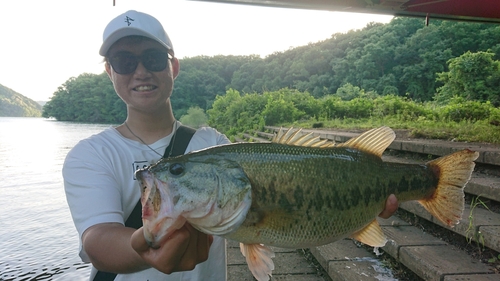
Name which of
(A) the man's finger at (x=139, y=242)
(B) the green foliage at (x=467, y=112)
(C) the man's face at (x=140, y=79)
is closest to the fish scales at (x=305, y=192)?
(A) the man's finger at (x=139, y=242)

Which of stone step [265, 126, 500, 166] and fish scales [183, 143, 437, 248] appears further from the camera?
stone step [265, 126, 500, 166]

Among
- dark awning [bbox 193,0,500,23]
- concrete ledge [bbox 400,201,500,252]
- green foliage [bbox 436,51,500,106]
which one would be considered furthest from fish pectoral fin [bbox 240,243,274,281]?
green foliage [bbox 436,51,500,106]

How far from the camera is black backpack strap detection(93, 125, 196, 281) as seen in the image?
192cm

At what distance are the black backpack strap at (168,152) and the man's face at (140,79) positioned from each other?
0.22 metres

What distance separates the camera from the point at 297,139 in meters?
1.77

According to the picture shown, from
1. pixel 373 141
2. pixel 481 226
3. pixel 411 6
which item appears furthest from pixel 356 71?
pixel 373 141

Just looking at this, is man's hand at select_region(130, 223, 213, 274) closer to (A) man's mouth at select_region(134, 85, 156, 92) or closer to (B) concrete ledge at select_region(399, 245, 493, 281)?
(A) man's mouth at select_region(134, 85, 156, 92)

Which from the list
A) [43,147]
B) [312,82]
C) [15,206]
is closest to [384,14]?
[15,206]

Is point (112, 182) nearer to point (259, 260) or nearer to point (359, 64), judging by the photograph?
point (259, 260)

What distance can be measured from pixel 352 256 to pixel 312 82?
175 feet

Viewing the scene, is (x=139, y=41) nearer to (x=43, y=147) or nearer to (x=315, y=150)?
(x=315, y=150)

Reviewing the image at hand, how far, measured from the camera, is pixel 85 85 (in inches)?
2815

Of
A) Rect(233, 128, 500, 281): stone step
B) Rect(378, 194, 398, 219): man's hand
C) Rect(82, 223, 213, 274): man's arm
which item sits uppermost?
Rect(378, 194, 398, 219): man's hand

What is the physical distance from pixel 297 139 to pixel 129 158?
91 centimetres
